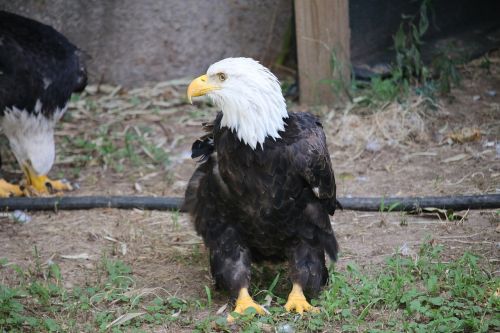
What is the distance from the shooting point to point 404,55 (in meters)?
7.16

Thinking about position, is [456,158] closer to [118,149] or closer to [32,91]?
[118,149]

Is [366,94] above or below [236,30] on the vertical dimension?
below

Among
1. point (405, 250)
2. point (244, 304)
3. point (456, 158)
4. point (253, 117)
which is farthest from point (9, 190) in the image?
point (456, 158)

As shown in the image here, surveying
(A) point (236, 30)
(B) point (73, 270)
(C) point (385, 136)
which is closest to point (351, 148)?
(C) point (385, 136)

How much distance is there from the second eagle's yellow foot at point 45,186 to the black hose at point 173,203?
38cm

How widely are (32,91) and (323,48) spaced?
2694 mm

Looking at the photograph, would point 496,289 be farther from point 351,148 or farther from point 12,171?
point 12,171

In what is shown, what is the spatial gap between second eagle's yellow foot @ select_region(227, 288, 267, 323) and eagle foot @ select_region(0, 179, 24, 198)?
269 centimetres

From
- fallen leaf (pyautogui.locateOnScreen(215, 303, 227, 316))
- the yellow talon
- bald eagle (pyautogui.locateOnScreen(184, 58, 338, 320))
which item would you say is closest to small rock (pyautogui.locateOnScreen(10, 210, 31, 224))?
the yellow talon

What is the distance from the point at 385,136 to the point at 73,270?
123 inches

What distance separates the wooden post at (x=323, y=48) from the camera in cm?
698

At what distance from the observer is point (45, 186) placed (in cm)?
626

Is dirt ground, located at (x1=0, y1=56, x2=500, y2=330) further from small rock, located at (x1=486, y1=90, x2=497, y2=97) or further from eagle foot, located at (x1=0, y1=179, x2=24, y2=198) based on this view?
eagle foot, located at (x1=0, y1=179, x2=24, y2=198)

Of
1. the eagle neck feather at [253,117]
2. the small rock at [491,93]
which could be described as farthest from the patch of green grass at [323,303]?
the small rock at [491,93]
